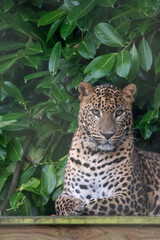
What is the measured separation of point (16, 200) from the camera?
214 inches

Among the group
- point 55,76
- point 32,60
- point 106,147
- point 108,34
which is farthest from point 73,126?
point 106,147

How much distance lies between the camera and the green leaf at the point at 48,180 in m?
5.30

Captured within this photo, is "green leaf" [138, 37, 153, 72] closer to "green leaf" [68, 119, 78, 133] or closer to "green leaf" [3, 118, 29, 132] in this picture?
"green leaf" [68, 119, 78, 133]

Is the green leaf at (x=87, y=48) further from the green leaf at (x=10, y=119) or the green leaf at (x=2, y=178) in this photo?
the green leaf at (x=2, y=178)

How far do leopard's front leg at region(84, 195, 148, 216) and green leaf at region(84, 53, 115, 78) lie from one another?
1.10m

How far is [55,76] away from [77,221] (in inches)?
99.6

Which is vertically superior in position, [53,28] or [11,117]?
[53,28]

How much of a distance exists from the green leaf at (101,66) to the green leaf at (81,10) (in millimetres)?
404

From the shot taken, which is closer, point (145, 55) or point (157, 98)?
point (145, 55)

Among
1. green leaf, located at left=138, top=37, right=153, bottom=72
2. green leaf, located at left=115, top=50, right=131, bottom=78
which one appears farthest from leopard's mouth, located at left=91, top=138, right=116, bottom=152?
green leaf, located at left=138, top=37, right=153, bottom=72

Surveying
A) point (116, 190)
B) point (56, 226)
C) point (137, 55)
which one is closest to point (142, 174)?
point (116, 190)

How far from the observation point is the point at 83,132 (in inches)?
172

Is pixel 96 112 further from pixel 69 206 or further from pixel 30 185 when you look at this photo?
pixel 30 185

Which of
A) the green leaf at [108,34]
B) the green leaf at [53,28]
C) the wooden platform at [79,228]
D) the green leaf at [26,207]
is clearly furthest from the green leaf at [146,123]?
the wooden platform at [79,228]
